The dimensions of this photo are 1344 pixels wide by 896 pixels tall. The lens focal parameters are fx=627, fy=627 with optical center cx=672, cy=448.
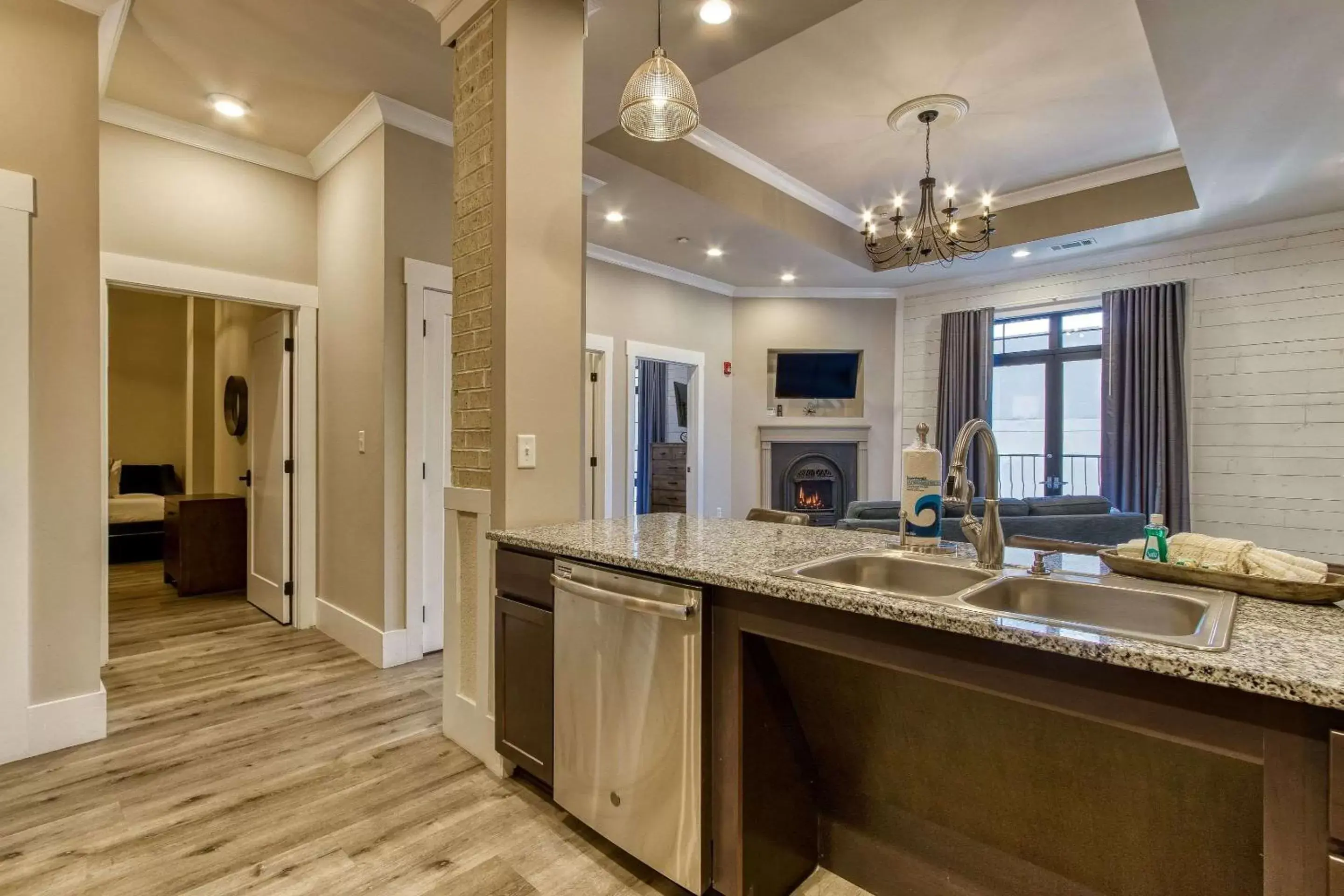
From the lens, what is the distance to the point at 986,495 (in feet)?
5.08

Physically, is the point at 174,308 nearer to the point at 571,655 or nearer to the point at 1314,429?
the point at 571,655

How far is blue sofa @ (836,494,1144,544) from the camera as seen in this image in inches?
146

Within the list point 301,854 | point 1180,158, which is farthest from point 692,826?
point 1180,158

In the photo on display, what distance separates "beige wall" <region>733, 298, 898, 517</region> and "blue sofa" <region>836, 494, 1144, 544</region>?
2741 millimetres

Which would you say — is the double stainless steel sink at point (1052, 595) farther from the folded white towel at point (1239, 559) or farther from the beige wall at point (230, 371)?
the beige wall at point (230, 371)

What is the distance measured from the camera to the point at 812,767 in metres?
1.76

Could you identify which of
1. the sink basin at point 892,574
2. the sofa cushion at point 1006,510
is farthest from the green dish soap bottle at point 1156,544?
the sofa cushion at point 1006,510

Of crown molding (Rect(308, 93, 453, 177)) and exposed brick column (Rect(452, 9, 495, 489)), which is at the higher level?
crown molding (Rect(308, 93, 453, 177))

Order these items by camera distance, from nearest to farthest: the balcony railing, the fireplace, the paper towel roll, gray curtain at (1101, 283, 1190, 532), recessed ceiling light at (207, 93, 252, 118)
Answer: the paper towel roll
recessed ceiling light at (207, 93, 252, 118)
gray curtain at (1101, 283, 1190, 532)
the balcony railing
the fireplace

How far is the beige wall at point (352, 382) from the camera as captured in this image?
133 inches

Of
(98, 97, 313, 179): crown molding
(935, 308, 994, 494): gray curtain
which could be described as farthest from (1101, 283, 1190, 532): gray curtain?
(98, 97, 313, 179): crown molding

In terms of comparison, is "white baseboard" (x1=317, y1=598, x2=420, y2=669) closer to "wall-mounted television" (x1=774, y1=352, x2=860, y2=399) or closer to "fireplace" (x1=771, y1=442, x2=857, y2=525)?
"fireplace" (x1=771, y1=442, x2=857, y2=525)

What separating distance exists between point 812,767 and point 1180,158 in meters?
4.93

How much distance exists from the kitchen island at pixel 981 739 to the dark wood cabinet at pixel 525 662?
0.03 m
